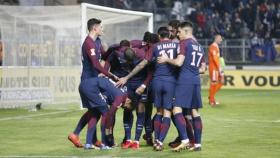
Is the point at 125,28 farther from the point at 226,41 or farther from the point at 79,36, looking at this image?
the point at 226,41

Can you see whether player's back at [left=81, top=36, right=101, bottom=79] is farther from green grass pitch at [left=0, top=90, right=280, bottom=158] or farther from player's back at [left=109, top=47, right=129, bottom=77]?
green grass pitch at [left=0, top=90, right=280, bottom=158]

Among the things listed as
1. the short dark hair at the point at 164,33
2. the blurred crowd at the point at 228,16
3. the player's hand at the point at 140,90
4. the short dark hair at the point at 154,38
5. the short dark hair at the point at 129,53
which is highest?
the blurred crowd at the point at 228,16

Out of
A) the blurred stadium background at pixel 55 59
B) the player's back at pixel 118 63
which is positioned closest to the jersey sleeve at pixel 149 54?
the player's back at pixel 118 63

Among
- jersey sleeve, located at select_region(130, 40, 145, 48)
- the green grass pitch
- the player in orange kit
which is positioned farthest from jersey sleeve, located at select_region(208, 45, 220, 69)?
jersey sleeve, located at select_region(130, 40, 145, 48)

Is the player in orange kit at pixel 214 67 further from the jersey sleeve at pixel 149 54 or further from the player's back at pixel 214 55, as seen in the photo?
the jersey sleeve at pixel 149 54

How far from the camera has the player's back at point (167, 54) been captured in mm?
13508

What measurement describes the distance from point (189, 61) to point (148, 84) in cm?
102

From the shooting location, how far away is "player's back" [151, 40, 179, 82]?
1351 centimetres

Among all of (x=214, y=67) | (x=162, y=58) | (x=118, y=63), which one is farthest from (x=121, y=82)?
(x=214, y=67)

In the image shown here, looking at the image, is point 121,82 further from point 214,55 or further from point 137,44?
point 214,55

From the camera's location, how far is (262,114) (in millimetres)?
21406

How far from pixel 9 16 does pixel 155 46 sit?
1020 centimetres

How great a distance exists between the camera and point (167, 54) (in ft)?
44.2

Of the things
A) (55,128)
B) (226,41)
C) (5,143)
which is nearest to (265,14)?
(226,41)
